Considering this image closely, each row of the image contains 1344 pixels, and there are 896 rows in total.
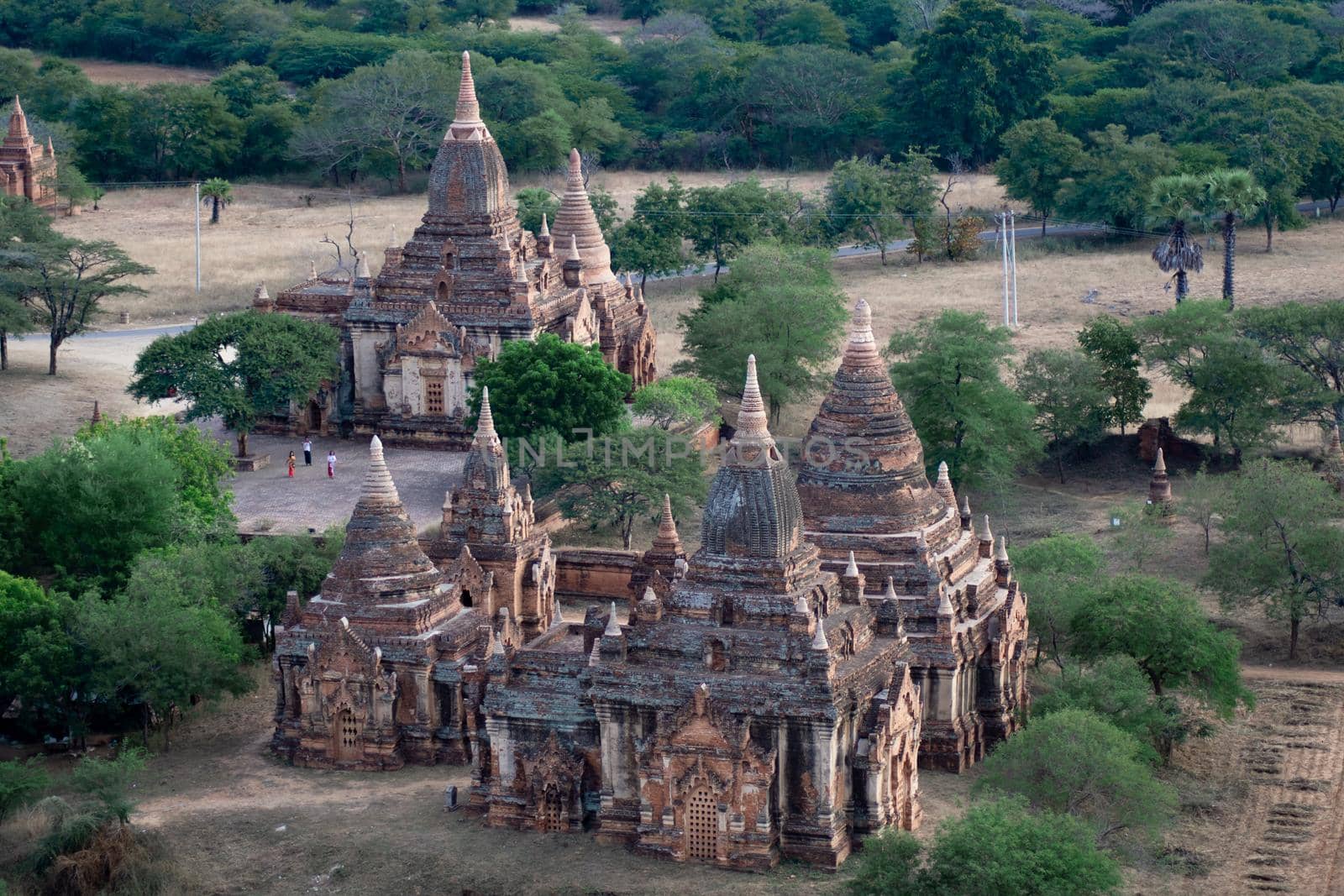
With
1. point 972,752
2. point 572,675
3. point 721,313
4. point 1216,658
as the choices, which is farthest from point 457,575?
Answer: point 721,313

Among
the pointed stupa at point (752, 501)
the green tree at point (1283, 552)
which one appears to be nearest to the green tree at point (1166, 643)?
the green tree at point (1283, 552)

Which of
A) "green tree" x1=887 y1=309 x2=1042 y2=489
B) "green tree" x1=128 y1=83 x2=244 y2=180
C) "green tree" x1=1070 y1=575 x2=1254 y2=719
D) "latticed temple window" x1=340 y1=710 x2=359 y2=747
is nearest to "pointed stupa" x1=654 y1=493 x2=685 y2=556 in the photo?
"latticed temple window" x1=340 y1=710 x2=359 y2=747

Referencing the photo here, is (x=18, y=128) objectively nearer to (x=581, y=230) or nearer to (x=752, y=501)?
(x=581, y=230)

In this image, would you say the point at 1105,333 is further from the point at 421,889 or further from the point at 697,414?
the point at 421,889

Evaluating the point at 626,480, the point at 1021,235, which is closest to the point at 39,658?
the point at 626,480

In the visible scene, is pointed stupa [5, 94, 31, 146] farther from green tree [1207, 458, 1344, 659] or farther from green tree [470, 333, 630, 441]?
green tree [1207, 458, 1344, 659]
